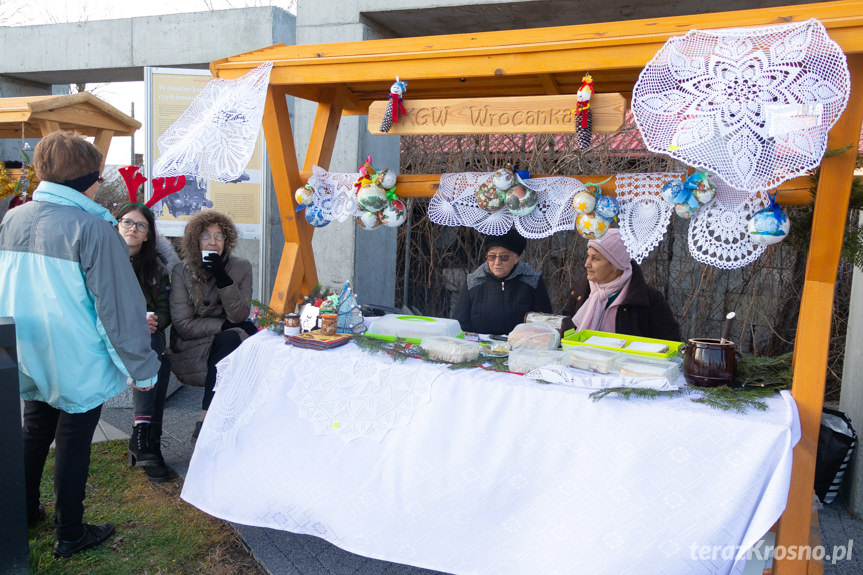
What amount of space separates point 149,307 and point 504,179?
215cm

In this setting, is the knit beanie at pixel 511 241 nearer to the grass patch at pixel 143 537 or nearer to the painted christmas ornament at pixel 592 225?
the painted christmas ornament at pixel 592 225

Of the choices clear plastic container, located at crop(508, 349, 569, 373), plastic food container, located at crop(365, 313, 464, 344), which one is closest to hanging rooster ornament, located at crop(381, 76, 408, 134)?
plastic food container, located at crop(365, 313, 464, 344)

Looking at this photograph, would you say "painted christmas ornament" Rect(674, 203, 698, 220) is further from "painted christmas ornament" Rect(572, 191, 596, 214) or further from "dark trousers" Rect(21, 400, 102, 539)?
"dark trousers" Rect(21, 400, 102, 539)

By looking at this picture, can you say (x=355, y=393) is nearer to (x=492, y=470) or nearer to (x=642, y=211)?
(x=492, y=470)

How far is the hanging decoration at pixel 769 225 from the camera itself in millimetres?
1850

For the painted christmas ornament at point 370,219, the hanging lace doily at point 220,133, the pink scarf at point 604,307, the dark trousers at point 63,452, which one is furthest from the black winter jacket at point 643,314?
the dark trousers at point 63,452

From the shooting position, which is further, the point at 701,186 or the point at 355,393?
the point at 355,393

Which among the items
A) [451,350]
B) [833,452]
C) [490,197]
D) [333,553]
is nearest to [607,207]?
[490,197]

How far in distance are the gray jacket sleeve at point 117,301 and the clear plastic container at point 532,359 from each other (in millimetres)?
1353

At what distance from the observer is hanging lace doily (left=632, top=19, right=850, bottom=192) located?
1.63 meters

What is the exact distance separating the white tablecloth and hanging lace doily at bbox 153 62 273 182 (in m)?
0.75

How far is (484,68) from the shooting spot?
212 cm

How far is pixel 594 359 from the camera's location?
2023mm

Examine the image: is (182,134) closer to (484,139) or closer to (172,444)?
(172,444)
